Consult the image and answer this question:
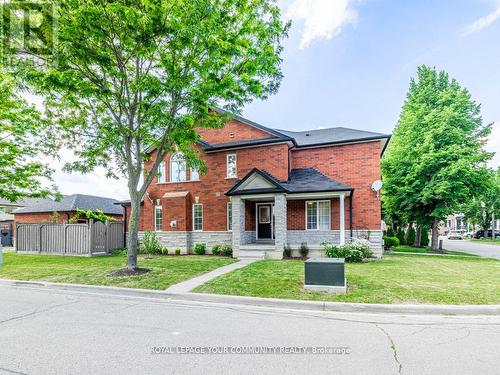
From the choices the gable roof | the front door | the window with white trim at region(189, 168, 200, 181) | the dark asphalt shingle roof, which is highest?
the dark asphalt shingle roof

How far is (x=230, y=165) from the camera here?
1792 centimetres

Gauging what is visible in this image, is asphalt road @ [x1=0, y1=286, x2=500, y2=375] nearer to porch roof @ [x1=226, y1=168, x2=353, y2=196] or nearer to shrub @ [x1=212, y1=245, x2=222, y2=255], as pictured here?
porch roof @ [x1=226, y1=168, x2=353, y2=196]

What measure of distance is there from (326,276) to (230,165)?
11243 mm

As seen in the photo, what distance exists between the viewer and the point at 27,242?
18.9 metres

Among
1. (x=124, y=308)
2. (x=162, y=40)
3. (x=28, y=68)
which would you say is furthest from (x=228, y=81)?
(x=124, y=308)

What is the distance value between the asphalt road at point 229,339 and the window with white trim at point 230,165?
11.2m

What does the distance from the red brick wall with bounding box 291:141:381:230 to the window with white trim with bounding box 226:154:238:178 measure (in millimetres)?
5045

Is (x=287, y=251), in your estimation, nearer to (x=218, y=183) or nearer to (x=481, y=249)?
(x=218, y=183)

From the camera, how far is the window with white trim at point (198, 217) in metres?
18.3

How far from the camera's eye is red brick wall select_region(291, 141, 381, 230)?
15.4 metres

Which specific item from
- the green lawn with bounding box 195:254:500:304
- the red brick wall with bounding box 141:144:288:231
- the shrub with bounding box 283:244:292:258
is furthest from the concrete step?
the green lawn with bounding box 195:254:500:304

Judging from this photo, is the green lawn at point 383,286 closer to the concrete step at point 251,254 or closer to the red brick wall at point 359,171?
the concrete step at point 251,254

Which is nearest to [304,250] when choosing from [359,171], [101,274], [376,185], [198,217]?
[376,185]

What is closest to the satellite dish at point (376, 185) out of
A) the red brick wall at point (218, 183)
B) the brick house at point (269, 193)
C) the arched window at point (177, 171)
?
the brick house at point (269, 193)
